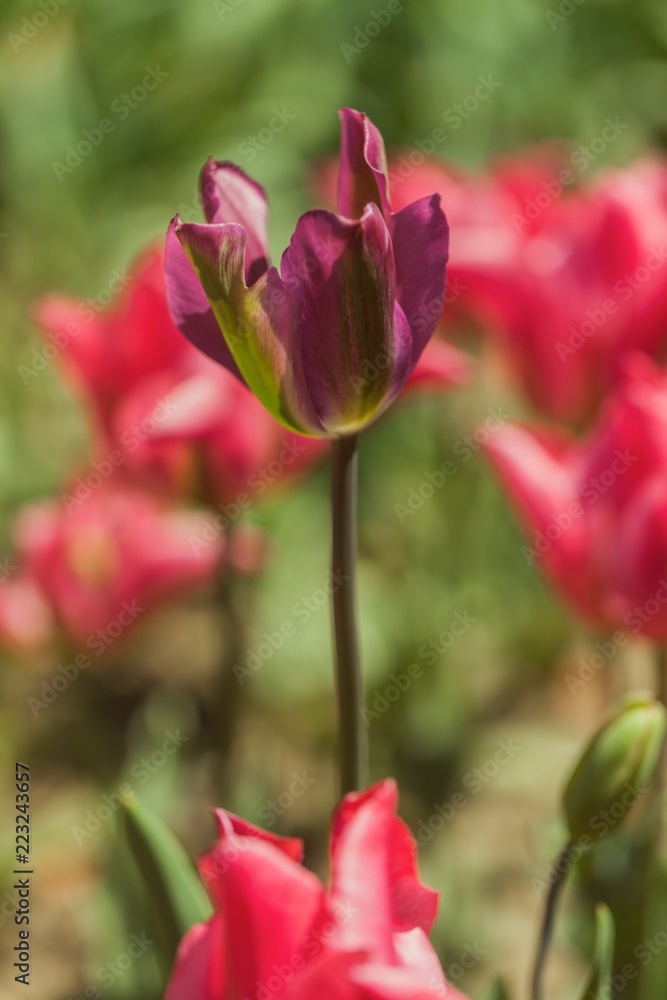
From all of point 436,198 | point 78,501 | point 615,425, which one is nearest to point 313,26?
point 78,501

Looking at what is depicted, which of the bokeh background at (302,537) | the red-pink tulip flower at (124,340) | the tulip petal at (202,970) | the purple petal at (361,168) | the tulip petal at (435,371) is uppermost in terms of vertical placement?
the purple petal at (361,168)

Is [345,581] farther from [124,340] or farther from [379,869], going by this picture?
[124,340]

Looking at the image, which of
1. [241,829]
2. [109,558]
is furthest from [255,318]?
[109,558]

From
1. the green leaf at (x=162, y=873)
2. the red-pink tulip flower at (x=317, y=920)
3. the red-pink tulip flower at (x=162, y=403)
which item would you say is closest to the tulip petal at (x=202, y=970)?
the red-pink tulip flower at (x=317, y=920)

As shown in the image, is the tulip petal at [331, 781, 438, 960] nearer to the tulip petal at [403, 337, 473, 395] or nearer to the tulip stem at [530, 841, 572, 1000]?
the tulip stem at [530, 841, 572, 1000]

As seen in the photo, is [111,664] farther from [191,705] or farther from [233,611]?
[233,611]

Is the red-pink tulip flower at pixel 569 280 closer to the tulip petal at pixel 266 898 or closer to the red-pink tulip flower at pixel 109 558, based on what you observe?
the red-pink tulip flower at pixel 109 558
